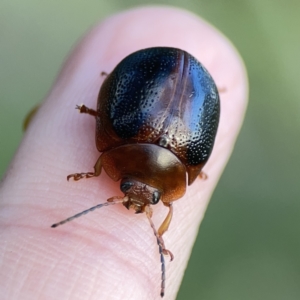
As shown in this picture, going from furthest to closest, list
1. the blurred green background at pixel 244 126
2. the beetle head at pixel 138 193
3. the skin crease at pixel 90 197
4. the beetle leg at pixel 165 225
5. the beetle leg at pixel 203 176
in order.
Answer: the blurred green background at pixel 244 126, the beetle leg at pixel 203 176, the beetle leg at pixel 165 225, the beetle head at pixel 138 193, the skin crease at pixel 90 197

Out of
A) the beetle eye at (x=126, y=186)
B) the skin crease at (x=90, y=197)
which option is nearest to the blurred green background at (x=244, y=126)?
the skin crease at (x=90, y=197)

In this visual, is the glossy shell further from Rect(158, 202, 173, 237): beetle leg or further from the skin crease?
the skin crease

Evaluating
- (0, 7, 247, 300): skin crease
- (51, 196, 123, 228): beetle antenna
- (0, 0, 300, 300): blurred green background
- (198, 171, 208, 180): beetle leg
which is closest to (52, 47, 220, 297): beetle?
(51, 196, 123, 228): beetle antenna

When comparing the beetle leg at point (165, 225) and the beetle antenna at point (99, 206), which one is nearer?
the beetle antenna at point (99, 206)

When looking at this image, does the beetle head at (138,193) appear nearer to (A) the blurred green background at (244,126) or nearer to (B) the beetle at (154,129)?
(B) the beetle at (154,129)

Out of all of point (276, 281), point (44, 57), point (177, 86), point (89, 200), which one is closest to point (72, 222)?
point (89, 200)
